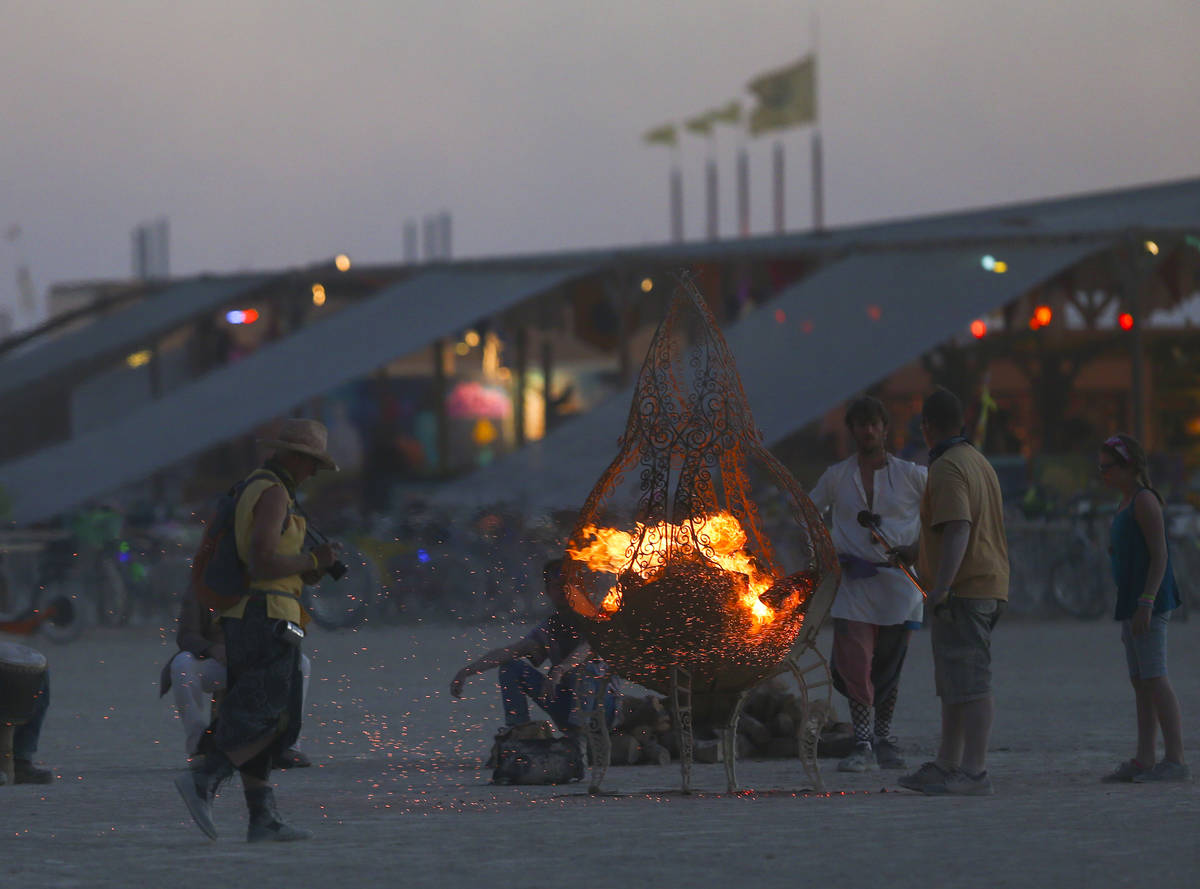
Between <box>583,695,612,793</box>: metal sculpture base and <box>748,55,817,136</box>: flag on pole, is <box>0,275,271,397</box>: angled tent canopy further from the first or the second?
<box>583,695,612,793</box>: metal sculpture base

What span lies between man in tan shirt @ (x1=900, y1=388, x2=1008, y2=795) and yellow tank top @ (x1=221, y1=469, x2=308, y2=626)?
2361 mm

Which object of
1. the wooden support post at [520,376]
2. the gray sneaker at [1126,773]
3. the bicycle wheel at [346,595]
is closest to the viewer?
the gray sneaker at [1126,773]

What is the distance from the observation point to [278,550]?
6855 mm

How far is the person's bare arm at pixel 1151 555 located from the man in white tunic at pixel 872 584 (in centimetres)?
111

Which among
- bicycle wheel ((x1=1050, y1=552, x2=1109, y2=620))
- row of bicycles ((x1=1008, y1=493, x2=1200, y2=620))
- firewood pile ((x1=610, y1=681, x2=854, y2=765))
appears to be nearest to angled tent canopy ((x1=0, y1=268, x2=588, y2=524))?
row of bicycles ((x1=1008, y1=493, x2=1200, y2=620))

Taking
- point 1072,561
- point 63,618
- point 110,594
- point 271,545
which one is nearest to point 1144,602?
point 271,545

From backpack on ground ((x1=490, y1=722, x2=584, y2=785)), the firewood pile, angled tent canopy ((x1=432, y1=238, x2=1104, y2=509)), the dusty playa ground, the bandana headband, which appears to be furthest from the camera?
angled tent canopy ((x1=432, y1=238, x2=1104, y2=509))

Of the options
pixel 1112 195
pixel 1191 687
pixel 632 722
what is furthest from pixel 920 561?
pixel 1112 195

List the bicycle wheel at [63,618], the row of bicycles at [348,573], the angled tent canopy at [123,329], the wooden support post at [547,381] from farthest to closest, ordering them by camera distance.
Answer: the wooden support post at [547,381] → the angled tent canopy at [123,329] → the bicycle wheel at [63,618] → the row of bicycles at [348,573]

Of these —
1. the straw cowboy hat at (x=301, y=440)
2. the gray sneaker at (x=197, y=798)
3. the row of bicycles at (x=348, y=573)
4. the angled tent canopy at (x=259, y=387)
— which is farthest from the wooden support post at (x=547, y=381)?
the gray sneaker at (x=197, y=798)

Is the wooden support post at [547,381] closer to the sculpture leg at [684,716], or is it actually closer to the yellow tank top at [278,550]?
the sculpture leg at [684,716]

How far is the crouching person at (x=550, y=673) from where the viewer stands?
28.9 feet

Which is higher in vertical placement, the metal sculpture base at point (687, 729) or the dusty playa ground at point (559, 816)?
the metal sculpture base at point (687, 729)

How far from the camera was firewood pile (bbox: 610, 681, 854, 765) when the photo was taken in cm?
951
